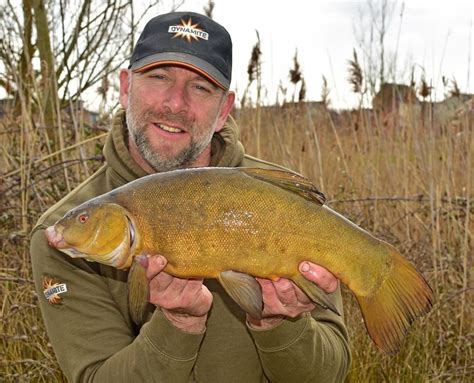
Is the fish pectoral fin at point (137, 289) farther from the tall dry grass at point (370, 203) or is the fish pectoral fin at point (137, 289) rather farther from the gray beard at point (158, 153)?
the tall dry grass at point (370, 203)

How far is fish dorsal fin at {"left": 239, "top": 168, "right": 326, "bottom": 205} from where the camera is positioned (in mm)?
1789

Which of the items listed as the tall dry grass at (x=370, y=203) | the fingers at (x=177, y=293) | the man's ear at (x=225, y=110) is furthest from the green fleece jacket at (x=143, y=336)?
the tall dry grass at (x=370, y=203)

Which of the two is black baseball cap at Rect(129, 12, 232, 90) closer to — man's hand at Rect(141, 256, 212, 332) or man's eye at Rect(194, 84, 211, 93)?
man's eye at Rect(194, 84, 211, 93)

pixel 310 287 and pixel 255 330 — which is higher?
pixel 310 287

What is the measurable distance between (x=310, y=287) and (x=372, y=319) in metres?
0.17

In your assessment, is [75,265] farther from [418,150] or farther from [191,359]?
[418,150]

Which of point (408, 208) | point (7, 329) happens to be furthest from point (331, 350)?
point (408, 208)

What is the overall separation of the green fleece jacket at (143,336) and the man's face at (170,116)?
3.1 inches

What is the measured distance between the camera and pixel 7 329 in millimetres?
3193

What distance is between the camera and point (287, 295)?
1.94 metres

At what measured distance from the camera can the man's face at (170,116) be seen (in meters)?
2.42

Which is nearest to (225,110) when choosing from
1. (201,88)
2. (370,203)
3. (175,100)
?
(201,88)

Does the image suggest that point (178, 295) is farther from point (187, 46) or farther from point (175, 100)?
point (187, 46)

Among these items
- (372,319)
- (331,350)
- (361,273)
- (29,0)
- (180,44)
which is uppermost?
(29,0)
